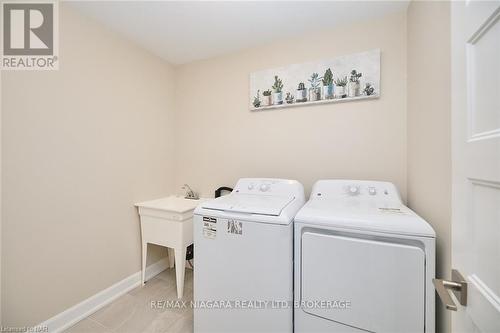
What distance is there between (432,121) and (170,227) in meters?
2.03

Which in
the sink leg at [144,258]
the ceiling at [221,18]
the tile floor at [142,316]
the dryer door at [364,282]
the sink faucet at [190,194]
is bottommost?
the tile floor at [142,316]

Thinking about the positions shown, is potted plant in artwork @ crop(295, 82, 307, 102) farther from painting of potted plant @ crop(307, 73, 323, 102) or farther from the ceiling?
the ceiling

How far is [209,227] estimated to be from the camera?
1346 mm

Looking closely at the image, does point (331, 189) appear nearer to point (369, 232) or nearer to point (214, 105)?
point (369, 232)

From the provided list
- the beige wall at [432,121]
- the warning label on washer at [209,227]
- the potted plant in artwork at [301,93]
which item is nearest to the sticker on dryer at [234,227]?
the warning label on washer at [209,227]

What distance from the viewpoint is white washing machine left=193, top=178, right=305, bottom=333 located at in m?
1.19

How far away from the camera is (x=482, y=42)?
0.47 m

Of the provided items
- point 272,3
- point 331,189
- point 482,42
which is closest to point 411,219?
point 331,189

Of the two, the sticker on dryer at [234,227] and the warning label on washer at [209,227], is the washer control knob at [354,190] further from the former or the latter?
the warning label on washer at [209,227]

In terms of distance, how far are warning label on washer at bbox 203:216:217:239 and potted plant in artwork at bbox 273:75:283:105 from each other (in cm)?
126

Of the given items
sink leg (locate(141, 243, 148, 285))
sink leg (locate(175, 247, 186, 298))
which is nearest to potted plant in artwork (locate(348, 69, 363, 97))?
sink leg (locate(175, 247, 186, 298))

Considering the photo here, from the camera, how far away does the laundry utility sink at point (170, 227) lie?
1.79m

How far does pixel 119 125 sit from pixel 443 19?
232cm

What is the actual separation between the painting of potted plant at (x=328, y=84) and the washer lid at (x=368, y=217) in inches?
37.0
